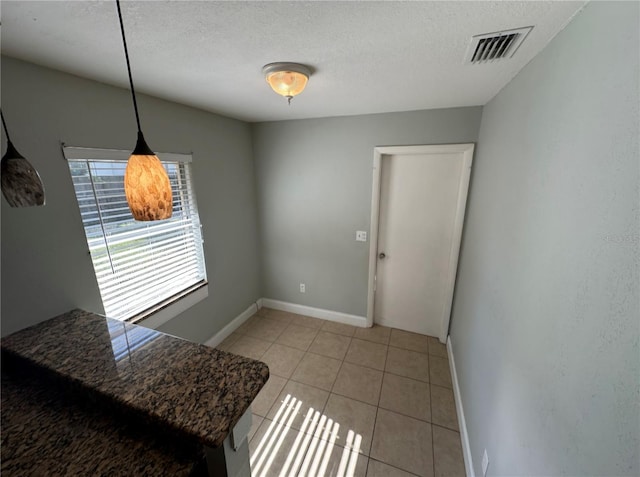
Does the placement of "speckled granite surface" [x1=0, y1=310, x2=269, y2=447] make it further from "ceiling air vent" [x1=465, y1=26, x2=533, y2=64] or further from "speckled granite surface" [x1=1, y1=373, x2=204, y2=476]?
"ceiling air vent" [x1=465, y1=26, x2=533, y2=64]

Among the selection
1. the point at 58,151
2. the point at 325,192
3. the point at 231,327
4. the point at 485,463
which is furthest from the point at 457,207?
the point at 58,151

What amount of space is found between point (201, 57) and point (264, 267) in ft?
8.16

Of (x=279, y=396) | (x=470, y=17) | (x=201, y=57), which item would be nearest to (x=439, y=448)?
(x=279, y=396)

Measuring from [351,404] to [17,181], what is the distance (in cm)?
234

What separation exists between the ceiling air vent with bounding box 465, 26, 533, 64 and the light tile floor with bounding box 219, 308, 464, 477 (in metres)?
2.38

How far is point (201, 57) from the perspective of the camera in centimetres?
123

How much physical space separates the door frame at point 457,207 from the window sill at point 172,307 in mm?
1788

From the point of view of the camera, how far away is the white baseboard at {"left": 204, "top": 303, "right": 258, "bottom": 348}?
2624mm

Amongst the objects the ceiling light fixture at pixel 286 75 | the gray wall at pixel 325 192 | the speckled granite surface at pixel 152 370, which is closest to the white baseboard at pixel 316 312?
the gray wall at pixel 325 192

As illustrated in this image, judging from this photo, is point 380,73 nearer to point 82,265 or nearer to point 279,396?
point 82,265

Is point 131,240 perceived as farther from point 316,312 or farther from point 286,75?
point 316,312

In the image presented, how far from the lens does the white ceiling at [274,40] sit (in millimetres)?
870

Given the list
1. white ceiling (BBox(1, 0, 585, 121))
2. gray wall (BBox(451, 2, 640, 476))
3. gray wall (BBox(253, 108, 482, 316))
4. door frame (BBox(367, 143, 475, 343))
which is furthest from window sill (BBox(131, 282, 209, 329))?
gray wall (BBox(451, 2, 640, 476))

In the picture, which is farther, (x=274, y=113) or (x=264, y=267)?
(x=264, y=267)
